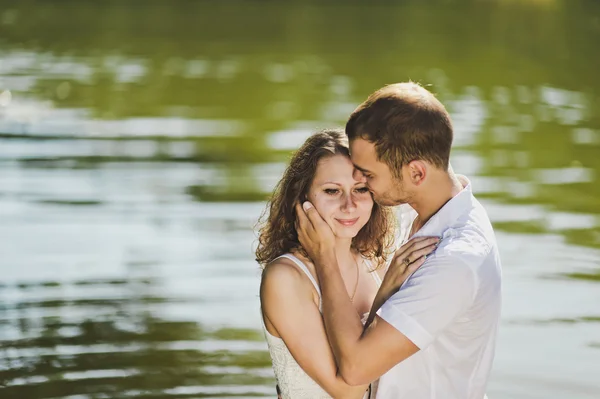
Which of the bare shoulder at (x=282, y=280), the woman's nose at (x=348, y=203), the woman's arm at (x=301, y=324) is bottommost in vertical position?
the woman's arm at (x=301, y=324)

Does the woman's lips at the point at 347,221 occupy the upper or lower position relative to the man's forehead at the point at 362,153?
lower

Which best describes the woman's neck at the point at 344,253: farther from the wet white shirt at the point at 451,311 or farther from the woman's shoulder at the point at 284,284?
the wet white shirt at the point at 451,311

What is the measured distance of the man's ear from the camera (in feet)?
11.7

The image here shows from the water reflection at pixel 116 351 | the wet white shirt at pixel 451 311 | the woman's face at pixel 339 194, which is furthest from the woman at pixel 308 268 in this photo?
the water reflection at pixel 116 351

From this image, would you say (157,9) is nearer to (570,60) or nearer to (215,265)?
(570,60)

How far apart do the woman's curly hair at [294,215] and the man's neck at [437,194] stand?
15.8 inches

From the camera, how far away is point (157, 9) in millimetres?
24734

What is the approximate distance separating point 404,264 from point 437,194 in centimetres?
28

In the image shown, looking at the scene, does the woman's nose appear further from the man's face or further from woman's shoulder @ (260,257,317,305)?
woman's shoulder @ (260,257,317,305)

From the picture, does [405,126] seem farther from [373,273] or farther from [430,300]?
[373,273]

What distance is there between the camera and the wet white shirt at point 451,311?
338 centimetres

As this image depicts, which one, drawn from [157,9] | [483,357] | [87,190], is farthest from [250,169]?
[157,9]

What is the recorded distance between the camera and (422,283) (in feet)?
11.1

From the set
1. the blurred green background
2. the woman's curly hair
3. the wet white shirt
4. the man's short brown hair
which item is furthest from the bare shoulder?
the blurred green background
